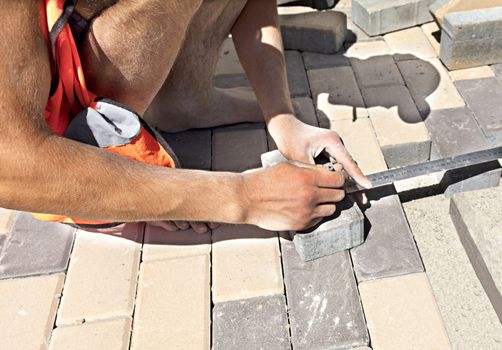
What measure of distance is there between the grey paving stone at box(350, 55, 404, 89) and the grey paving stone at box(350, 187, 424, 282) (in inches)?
35.3

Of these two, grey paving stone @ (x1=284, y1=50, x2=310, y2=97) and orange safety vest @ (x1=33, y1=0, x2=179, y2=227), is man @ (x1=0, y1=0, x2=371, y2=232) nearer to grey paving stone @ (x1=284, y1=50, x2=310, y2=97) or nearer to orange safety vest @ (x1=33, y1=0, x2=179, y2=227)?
orange safety vest @ (x1=33, y1=0, x2=179, y2=227)

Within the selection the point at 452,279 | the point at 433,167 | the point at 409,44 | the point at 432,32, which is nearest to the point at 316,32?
the point at 409,44

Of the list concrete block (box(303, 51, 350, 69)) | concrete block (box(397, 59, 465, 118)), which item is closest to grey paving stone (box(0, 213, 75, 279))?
concrete block (box(303, 51, 350, 69))

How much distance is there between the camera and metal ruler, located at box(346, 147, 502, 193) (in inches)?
99.7

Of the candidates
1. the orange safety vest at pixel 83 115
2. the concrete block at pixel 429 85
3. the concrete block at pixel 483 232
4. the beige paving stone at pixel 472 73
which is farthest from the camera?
the beige paving stone at pixel 472 73

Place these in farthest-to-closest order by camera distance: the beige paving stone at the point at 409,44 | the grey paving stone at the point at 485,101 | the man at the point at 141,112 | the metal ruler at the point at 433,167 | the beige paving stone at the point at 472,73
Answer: the beige paving stone at the point at 409,44, the beige paving stone at the point at 472,73, the grey paving stone at the point at 485,101, the metal ruler at the point at 433,167, the man at the point at 141,112

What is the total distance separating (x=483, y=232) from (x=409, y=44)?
1.64 m

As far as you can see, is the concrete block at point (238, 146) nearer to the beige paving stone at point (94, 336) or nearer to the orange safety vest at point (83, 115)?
the orange safety vest at point (83, 115)

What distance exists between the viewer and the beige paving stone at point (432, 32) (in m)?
3.52

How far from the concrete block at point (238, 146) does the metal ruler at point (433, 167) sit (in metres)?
0.67

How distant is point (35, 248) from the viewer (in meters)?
2.67

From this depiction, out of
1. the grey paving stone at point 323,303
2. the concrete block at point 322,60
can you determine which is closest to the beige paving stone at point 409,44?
the concrete block at point 322,60

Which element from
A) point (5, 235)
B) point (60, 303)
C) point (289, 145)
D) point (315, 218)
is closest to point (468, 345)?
point (315, 218)

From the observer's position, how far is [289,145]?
255 centimetres
